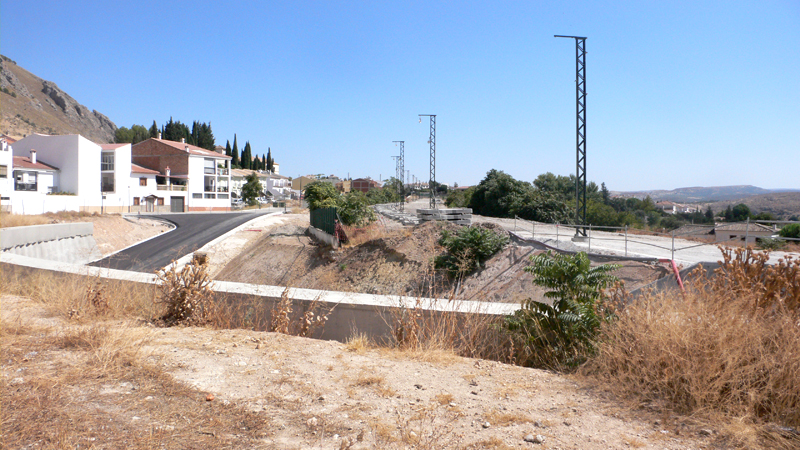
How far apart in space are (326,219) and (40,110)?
430 ft

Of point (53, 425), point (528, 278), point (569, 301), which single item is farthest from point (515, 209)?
point (53, 425)

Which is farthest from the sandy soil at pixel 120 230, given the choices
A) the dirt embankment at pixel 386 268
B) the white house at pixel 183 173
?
the white house at pixel 183 173

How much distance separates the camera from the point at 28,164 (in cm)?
4938

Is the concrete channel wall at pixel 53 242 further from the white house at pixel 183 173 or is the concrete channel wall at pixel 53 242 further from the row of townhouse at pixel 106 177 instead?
the white house at pixel 183 173

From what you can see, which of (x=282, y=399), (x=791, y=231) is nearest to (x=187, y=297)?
(x=282, y=399)

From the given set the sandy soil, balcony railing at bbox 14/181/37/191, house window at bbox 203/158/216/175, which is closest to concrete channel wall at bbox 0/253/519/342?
the sandy soil

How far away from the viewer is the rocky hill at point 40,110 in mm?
98250

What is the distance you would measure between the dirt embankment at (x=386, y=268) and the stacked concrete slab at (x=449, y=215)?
108 centimetres

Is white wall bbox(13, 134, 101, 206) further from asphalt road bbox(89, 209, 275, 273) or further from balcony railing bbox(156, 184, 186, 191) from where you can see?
asphalt road bbox(89, 209, 275, 273)

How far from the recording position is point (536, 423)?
3072mm

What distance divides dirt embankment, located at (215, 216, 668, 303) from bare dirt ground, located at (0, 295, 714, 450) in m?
6.37

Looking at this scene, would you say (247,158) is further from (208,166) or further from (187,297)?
(187,297)

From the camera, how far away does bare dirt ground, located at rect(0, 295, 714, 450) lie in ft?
9.06

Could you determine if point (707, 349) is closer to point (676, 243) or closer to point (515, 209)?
point (676, 243)
